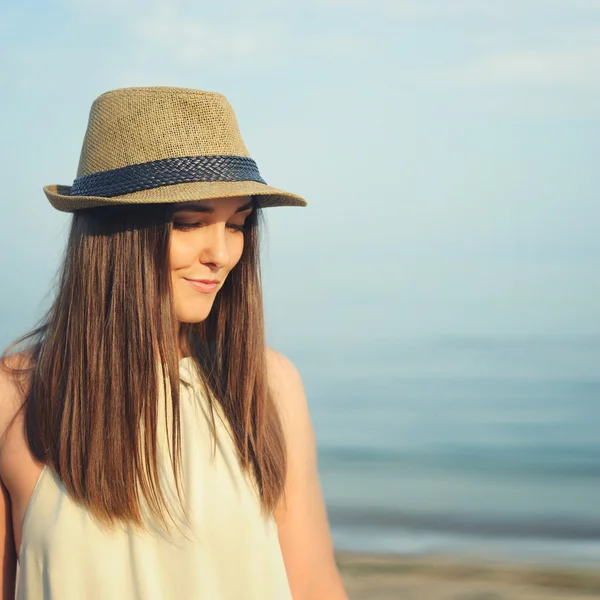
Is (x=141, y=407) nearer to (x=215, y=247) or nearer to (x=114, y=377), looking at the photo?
(x=114, y=377)

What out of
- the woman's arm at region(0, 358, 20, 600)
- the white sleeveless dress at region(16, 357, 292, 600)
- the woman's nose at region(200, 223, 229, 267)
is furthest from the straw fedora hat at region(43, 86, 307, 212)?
the white sleeveless dress at region(16, 357, 292, 600)

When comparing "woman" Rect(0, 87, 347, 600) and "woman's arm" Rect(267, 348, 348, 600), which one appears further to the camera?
"woman's arm" Rect(267, 348, 348, 600)

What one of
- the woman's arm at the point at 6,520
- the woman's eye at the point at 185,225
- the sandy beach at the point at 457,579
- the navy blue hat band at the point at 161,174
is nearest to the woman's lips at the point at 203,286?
the woman's eye at the point at 185,225

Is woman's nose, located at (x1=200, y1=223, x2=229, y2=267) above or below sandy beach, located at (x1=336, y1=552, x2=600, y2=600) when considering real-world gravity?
above

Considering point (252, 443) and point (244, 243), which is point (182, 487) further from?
point (244, 243)

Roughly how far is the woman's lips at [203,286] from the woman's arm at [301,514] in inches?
10.8

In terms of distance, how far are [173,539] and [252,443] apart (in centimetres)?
27

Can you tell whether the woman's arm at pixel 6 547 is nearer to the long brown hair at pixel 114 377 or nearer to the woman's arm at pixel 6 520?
the woman's arm at pixel 6 520

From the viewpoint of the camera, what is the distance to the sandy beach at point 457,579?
5.47 m

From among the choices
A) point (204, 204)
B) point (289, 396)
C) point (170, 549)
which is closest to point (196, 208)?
point (204, 204)

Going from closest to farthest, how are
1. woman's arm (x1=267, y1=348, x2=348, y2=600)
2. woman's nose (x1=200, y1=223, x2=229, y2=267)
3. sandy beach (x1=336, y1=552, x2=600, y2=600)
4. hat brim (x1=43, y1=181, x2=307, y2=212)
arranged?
hat brim (x1=43, y1=181, x2=307, y2=212), woman's nose (x1=200, y1=223, x2=229, y2=267), woman's arm (x1=267, y1=348, x2=348, y2=600), sandy beach (x1=336, y1=552, x2=600, y2=600)

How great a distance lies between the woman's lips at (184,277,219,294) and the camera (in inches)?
81.8

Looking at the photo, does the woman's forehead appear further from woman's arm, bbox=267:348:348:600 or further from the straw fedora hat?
woman's arm, bbox=267:348:348:600

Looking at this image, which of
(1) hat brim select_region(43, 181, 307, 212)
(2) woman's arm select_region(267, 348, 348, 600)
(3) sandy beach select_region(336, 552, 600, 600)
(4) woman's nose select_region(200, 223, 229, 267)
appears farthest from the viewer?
(3) sandy beach select_region(336, 552, 600, 600)
